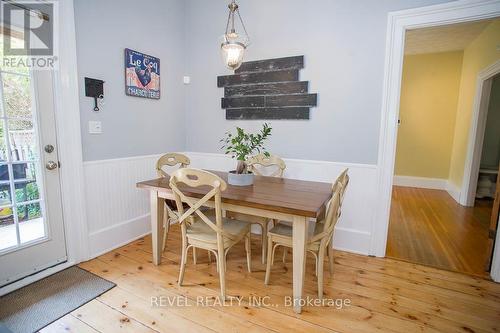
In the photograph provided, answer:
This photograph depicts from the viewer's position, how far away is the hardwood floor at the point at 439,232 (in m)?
2.42

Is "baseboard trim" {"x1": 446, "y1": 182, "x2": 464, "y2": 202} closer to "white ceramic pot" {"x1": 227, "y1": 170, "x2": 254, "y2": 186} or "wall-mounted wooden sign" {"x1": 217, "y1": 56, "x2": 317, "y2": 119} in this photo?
"wall-mounted wooden sign" {"x1": 217, "y1": 56, "x2": 317, "y2": 119}

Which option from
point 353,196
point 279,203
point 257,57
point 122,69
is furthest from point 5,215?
point 353,196

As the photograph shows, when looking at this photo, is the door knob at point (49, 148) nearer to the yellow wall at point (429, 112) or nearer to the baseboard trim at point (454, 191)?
the baseboard trim at point (454, 191)

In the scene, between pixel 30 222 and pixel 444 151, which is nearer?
pixel 30 222

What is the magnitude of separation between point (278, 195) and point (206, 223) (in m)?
0.56

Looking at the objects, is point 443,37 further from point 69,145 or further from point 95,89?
point 69,145

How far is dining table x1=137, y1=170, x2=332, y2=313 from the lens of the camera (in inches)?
62.8

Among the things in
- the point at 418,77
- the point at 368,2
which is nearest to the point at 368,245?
the point at 368,2

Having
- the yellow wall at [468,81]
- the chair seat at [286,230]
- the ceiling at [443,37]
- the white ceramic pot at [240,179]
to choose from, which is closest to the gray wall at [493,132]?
the yellow wall at [468,81]

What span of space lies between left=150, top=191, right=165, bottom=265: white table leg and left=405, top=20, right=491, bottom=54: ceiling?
373cm

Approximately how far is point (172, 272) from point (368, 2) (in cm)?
293

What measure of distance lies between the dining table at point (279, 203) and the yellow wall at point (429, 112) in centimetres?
409

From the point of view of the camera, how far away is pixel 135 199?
2801 mm

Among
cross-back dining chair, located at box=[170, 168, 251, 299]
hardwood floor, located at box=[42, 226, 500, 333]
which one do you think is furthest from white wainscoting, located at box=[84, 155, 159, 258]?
cross-back dining chair, located at box=[170, 168, 251, 299]
